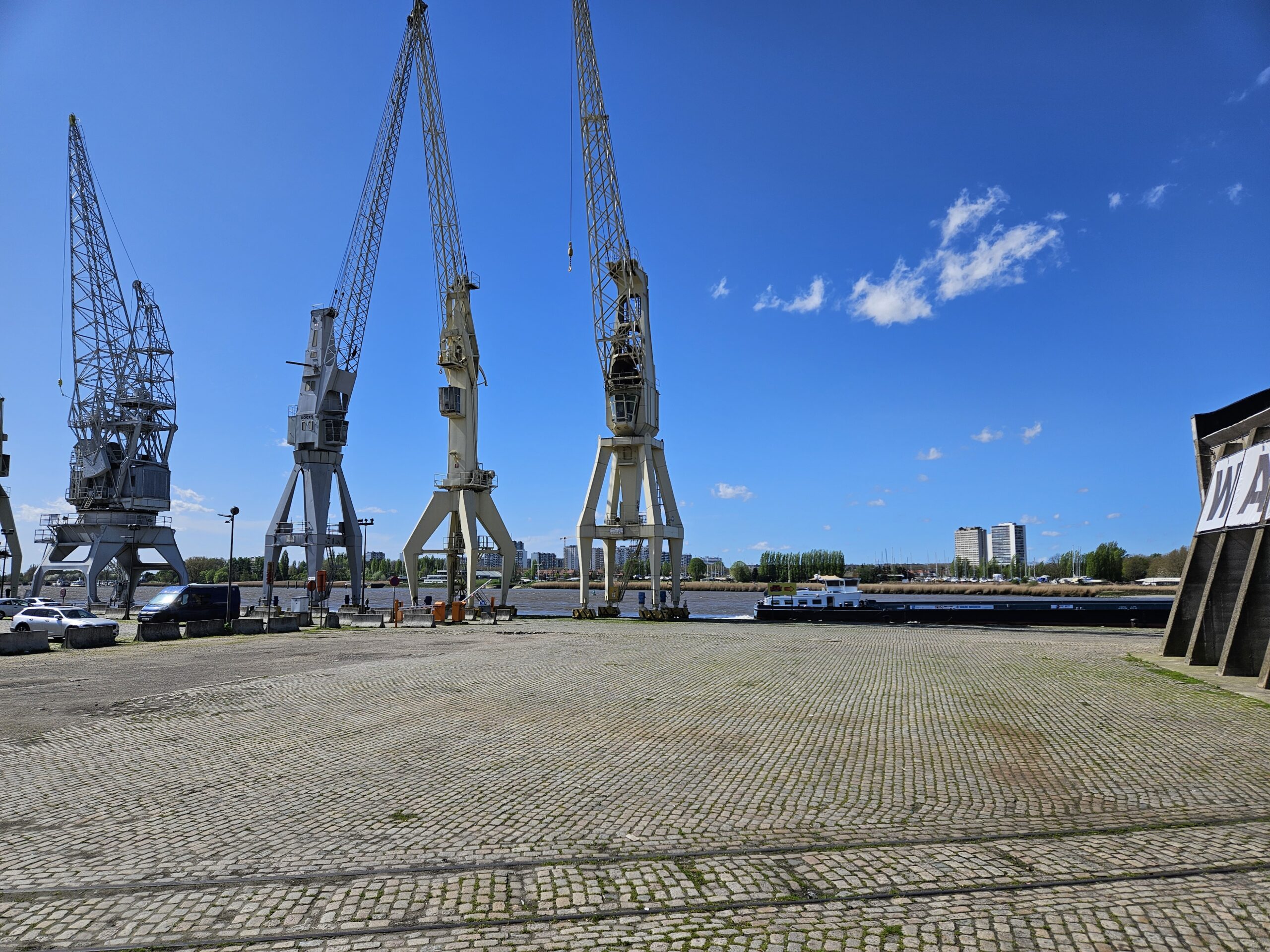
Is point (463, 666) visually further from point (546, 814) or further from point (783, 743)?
point (546, 814)

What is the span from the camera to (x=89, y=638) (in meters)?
25.0

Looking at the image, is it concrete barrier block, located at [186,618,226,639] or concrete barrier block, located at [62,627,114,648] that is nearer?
concrete barrier block, located at [62,627,114,648]

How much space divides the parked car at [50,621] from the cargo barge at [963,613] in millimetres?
30892

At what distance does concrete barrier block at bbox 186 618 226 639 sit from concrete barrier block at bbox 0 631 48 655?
6397 millimetres

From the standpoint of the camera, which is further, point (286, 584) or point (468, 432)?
point (286, 584)

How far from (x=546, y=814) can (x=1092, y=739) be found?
7865mm

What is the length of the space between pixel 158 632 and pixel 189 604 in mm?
5361

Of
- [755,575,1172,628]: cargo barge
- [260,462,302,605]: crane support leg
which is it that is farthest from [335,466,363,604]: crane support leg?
[755,575,1172,628]: cargo barge

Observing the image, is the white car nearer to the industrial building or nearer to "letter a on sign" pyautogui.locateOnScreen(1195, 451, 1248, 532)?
the industrial building

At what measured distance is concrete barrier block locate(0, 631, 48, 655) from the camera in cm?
2234

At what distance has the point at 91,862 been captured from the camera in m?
6.36

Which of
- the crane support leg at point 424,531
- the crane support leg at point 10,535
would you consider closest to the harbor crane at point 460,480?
the crane support leg at point 424,531

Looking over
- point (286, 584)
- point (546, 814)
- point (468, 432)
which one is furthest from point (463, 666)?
point (286, 584)

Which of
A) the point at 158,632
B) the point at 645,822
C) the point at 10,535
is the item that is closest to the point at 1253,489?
the point at 645,822
